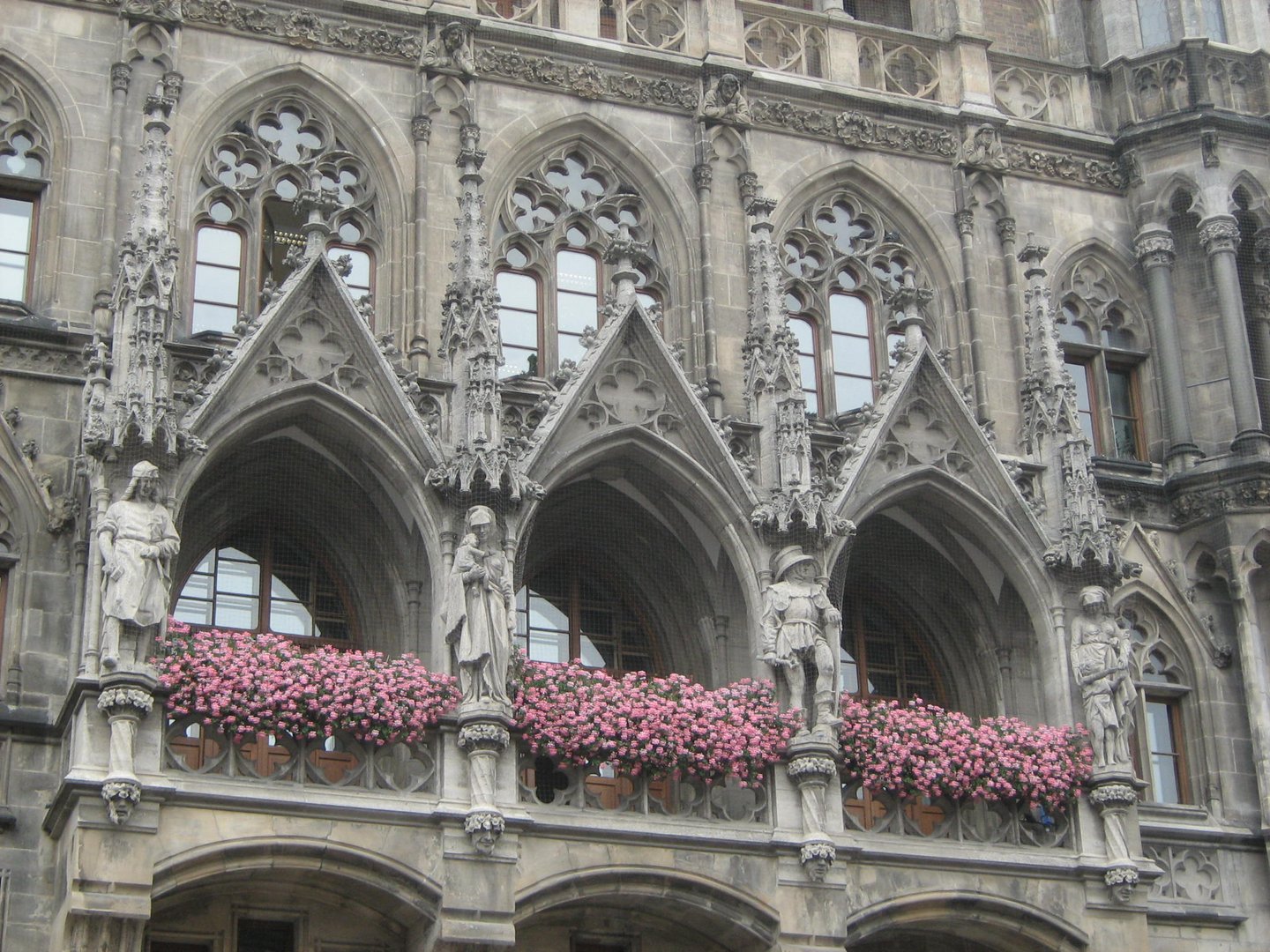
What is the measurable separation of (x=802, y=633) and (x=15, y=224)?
831 cm

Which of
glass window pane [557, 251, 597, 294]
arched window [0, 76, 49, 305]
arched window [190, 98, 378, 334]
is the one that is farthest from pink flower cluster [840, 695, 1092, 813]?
arched window [0, 76, 49, 305]

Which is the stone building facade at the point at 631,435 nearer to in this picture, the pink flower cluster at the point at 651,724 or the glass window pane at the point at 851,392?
the glass window pane at the point at 851,392

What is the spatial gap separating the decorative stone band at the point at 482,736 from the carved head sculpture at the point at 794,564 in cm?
324

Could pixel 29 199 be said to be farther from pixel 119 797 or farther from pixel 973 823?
pixel 973 823

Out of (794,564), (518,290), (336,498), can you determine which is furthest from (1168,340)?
(336,498)

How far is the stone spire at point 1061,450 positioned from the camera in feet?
78.4

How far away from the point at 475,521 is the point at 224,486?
264cm

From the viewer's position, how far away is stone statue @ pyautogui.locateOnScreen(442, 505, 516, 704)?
21.3 m

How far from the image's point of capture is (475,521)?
71.6 feet

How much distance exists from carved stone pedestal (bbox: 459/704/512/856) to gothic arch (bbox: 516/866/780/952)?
60cm

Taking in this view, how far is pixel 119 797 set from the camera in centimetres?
1973

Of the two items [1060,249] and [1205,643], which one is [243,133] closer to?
[1060,249]

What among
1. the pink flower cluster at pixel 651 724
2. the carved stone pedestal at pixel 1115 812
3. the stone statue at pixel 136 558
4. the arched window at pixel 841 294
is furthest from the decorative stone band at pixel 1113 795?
the stone statue at pixel 136 558

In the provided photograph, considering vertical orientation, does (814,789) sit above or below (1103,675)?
below
